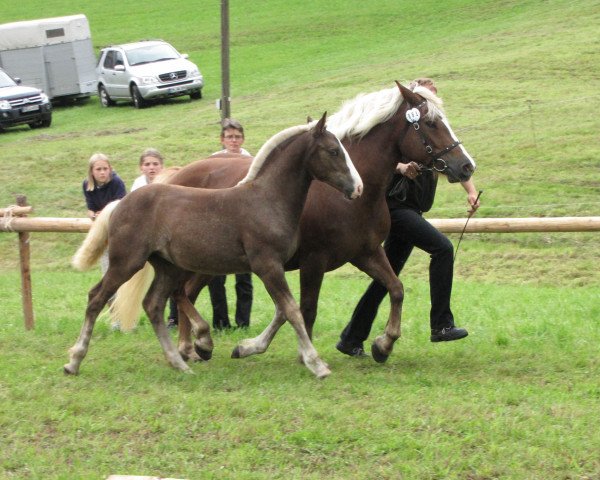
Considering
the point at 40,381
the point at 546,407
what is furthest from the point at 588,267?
the point at 40,381

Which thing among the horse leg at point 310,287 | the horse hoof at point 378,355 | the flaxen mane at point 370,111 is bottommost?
the horse hoof at point 378,355

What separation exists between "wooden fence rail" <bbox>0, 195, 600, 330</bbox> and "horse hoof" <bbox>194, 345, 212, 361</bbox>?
1965 millimetres

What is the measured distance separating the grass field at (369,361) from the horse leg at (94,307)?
0.19m

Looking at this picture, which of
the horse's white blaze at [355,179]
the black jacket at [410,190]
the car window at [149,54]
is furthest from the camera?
the car window at [149,54]

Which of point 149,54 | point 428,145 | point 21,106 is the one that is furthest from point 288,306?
point 149,54

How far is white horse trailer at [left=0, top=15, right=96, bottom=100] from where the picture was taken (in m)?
33.2

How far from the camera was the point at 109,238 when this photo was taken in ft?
26.2

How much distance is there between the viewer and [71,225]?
9703 millimetres

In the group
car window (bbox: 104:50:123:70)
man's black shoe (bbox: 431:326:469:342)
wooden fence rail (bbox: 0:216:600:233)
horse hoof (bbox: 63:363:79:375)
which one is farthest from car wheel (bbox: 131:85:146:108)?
man's black shoe (bbox: 431:326:469:342)

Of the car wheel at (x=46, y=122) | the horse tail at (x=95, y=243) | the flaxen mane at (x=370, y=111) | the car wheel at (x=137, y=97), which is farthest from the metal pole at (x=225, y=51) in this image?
the car wheel at (x=137, y=97)

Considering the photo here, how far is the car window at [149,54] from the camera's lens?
30344 millimetres

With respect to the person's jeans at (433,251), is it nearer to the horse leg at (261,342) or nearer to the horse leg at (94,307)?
the horse leg at (261,342)

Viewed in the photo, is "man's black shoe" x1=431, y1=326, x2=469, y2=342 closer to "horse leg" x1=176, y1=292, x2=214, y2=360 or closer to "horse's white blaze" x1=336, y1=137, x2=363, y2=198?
"horse's white blaze" x1=336, y1=137, x2=363, y2=198

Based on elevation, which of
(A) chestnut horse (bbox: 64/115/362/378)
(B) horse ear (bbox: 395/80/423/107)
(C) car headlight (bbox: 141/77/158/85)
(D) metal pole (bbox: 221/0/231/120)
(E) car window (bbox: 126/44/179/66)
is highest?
(B) horse ear (bbox: 395/80/423/107)
